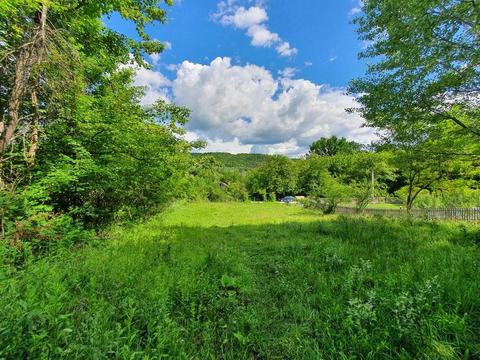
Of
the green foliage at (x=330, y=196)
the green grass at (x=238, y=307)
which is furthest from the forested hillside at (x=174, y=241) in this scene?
the green foliage at (x=330, y=196)

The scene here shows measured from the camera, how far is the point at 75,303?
2646 mm

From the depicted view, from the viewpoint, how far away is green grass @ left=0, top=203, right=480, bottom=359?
6.98 feet

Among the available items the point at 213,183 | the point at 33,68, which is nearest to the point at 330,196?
the point at 33,68

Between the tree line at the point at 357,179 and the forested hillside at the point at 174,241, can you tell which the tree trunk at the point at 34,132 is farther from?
the tree line at the point at 357,179

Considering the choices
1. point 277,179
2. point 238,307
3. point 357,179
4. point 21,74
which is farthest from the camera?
point 277,179

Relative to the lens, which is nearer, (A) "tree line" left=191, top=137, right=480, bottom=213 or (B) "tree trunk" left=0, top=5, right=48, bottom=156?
(B) "tree trunk" left=0, top=5, right=48, bottom=156

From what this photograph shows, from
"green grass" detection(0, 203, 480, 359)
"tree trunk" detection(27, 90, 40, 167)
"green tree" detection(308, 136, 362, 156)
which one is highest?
"green tree" detection(308, 136, 362, 156)

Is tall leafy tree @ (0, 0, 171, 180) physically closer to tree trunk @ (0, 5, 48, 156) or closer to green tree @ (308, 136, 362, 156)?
tree trunk @ (0, 5, 48, 156)

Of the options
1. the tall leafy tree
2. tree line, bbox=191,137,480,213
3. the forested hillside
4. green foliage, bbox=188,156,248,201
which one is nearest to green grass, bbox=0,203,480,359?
the forested hillside

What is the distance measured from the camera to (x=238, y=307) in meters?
3.11

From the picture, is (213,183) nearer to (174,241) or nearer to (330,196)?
(330,196)

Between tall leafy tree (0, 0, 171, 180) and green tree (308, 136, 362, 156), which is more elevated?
green tree (308, 136, 362, 156)

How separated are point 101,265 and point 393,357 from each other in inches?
157

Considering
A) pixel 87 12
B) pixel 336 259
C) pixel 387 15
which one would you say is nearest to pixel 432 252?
pixel 336 259
